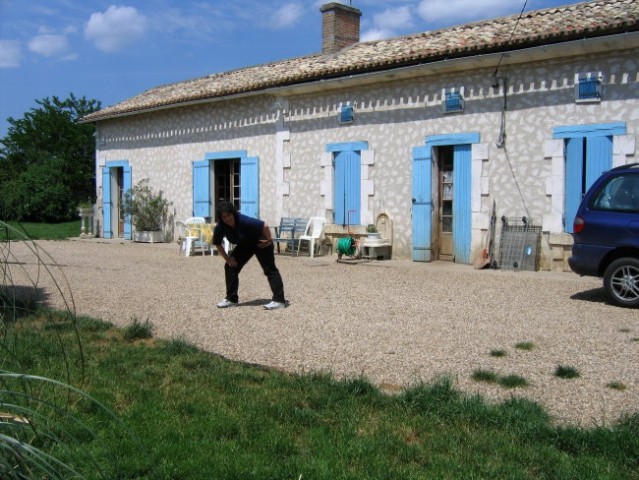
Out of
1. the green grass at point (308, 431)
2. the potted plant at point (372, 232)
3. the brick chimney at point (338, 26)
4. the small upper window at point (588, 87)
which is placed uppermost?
the brick chimney at point (338, 26)

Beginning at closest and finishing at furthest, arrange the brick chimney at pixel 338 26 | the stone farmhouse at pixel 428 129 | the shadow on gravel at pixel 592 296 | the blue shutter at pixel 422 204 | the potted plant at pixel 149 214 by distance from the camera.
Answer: the shadow on gravel at pixel 592 296 → the stone farmhouse at pixel 428 129 → the blue shutter at pixel 422 204 → the brick chimney at pixel 338 26 → the potted plant at pixel 149 214

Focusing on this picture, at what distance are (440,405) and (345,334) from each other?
6.91 ft

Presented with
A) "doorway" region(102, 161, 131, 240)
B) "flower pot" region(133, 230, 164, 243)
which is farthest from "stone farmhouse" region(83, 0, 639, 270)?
"doorway" region(102, 161, 131, 240)

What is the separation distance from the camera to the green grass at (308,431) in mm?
2910

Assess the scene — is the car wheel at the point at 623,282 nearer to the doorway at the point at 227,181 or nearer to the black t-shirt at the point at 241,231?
the black t-shirt at the point at 241,231

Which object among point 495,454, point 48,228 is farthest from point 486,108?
point 48,228

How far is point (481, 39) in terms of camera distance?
10.9 metres

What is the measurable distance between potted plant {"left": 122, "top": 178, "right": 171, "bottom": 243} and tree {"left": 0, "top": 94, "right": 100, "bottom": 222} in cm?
754

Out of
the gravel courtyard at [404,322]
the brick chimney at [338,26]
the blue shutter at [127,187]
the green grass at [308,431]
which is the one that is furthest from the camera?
the blue shutter at [127,187]

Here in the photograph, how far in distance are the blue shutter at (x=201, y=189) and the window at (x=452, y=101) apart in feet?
21.5

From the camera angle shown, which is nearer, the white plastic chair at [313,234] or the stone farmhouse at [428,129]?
the stone farmhouse at [428,129]

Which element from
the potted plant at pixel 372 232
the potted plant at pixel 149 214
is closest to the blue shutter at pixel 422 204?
the potted plant at pixel 372 232

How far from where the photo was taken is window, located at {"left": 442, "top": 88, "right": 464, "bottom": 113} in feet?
36.0

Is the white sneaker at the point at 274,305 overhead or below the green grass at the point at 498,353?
overhead
